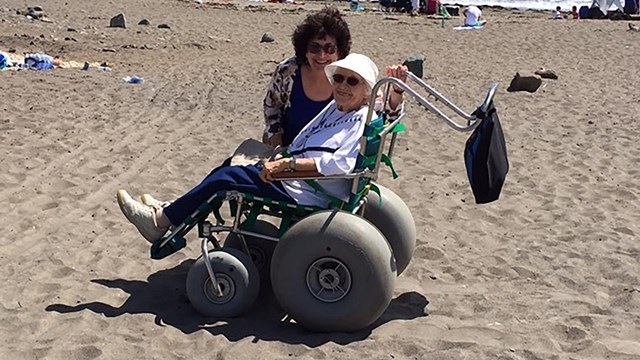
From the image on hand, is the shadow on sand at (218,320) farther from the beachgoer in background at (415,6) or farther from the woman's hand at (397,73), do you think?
the beachgoer in background at (415,6)

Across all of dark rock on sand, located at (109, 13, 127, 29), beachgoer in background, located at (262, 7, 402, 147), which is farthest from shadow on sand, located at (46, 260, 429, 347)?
dark rock on sand, located at (109, 13, 127, 29)

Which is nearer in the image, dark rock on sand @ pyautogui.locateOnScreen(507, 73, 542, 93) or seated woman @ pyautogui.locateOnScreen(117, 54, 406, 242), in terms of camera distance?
seated woman @ pyautogui.locateOnScreen(117, 54, 406, 242)

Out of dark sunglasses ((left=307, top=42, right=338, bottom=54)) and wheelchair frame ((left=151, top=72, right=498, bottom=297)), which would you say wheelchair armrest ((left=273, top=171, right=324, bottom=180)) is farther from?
dark sunglasses ((left=307, top=42, right=338, bottom=54))

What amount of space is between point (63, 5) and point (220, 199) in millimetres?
21303

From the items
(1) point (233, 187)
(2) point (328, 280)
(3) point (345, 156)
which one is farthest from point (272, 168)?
(2) point (328, 280)

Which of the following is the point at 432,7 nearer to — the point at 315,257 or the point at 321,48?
the point at 321,48

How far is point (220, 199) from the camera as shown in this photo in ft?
15.4

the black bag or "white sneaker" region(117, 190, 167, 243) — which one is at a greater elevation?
the black bag

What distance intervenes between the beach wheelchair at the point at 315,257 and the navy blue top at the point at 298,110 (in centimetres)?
59

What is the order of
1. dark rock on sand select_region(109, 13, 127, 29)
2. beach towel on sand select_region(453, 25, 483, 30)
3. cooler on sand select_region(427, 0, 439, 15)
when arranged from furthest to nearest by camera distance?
1. cooler on sand select_region(427, 0, 439, 15)
2. beach towel on sand select_region(453, 25, 483, 30)
3. dark rock on sand select_region(109, 13, 127, 29)

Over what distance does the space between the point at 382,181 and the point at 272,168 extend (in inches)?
132

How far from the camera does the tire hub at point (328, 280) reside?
4363 millimetres

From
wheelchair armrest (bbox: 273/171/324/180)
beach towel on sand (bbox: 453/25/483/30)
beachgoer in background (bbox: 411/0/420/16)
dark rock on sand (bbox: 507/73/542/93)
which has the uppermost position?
wheelchair armrest (bbox: 273/171/324/180)

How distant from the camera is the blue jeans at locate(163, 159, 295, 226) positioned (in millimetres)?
4645
